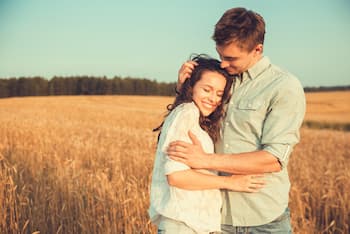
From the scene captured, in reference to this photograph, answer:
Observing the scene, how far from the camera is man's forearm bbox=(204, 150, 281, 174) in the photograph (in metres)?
2.27

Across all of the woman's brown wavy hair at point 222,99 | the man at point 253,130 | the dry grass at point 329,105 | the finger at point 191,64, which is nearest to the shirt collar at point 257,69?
the man at point 253,130

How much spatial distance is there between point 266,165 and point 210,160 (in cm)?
29

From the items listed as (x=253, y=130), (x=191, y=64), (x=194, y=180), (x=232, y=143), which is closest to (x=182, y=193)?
(x=194, y=180)

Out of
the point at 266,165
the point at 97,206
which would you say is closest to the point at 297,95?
the point at 266,165

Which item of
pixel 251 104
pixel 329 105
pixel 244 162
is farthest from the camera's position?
pixel 329 105

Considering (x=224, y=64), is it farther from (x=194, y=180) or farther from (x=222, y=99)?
(x=194, y=180)

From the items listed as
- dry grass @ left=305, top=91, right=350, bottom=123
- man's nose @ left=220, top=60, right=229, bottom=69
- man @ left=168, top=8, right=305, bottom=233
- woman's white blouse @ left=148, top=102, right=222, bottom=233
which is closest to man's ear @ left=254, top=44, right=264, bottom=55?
man @ left=168, top=8, right=305, bottom=233

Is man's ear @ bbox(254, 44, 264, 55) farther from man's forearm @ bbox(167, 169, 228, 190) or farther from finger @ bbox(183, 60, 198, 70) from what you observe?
man's forearm @ bbox(167, 169, 228, 190)

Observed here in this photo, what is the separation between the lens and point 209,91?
2.50 m

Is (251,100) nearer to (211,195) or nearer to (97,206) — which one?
(211,195)

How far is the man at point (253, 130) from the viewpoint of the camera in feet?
7.50

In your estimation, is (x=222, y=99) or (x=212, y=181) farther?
(x=222, y=99)

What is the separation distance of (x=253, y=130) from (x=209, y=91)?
13.3 inches

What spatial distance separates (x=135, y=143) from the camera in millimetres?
10102
